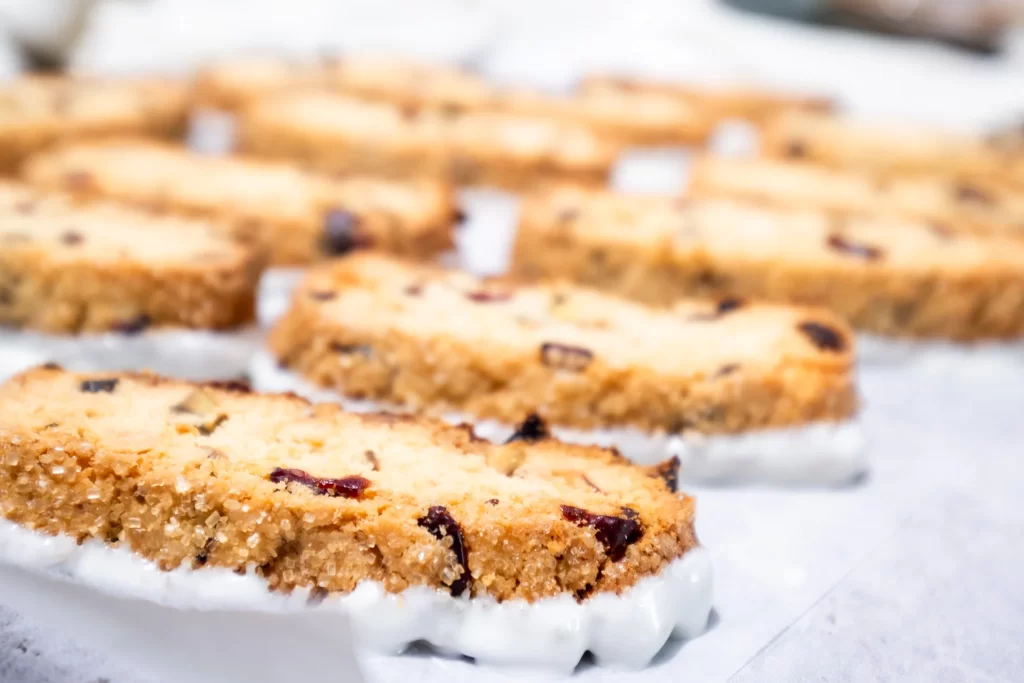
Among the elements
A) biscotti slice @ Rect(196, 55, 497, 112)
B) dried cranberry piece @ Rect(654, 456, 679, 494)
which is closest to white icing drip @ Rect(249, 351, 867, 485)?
dried cranberry piece @ Rect(654, 456, 679, 494)

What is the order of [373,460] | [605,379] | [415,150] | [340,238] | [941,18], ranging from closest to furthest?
[373,460], [605,379], [340,238], [415,150], [941,18]

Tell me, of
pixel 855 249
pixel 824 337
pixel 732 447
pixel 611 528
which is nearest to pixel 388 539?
pixel 611 528

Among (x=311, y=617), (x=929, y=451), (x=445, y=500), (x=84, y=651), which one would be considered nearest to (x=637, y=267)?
(x=929, y=451)

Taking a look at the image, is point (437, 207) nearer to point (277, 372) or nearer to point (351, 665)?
point (277, 372)

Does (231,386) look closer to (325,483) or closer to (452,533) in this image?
(325,483)

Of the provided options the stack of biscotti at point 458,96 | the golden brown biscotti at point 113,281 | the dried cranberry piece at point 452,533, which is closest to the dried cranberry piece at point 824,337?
the dried cranberry piece at point 452,533

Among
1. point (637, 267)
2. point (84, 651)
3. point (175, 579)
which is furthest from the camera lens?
point (637, 267)
